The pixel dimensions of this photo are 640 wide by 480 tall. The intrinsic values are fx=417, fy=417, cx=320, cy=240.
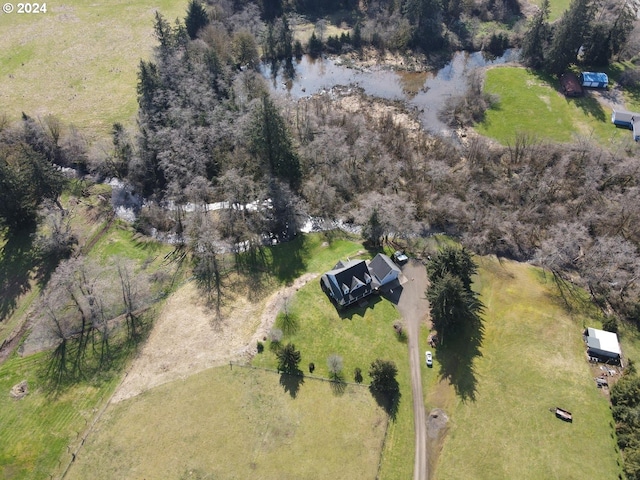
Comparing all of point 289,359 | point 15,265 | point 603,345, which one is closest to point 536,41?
point 603,345

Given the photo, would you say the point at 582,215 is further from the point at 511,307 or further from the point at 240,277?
the point at 240,277

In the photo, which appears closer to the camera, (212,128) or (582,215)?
(582,215)

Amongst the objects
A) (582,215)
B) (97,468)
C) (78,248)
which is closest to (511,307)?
(582,215)

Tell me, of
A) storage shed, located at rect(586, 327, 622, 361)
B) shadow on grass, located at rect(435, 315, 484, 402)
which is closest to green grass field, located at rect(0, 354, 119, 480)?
shadow on grass, located at rect(435, 315, 484, 402)

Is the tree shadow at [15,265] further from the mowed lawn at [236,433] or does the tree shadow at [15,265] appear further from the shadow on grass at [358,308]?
the shadow on grass at [358,308]

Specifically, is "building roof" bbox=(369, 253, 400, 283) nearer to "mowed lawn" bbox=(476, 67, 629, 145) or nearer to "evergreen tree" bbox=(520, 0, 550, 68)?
"mowed lawn" bbox=(476, 67, 629, 145)

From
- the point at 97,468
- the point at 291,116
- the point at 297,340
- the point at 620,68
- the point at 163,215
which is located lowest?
the point at 97,468

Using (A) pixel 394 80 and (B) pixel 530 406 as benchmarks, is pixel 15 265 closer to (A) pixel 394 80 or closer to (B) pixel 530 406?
(B) pixel 530 406
